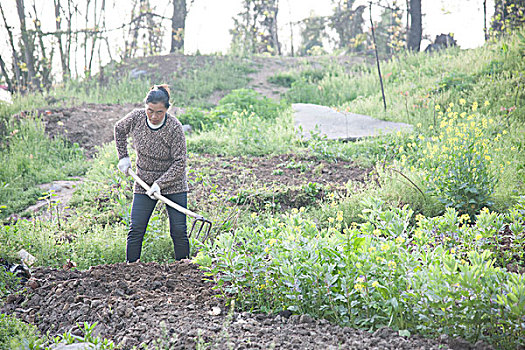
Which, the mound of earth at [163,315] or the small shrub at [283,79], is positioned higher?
the small shrub at [283,79]

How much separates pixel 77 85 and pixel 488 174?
1328 cm

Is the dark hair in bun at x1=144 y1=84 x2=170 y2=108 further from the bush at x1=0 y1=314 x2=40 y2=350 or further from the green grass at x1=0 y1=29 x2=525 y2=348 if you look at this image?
the bush at x1=0 y1=314 x2=40 y2=350

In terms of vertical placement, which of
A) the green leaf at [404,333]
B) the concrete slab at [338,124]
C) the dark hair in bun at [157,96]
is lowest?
the green leaf at [404,333]

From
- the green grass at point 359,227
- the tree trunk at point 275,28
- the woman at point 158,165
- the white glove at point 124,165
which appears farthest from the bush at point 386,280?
the tree trunk at point 275,28

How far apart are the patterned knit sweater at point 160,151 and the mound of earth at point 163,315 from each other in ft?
2.44

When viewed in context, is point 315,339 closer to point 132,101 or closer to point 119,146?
point 119,146

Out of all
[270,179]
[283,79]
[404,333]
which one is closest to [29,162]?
[270,179]

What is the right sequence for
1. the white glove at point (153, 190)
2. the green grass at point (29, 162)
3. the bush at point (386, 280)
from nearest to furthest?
the bush at point (386, 280) < the white glove at point (153, 190) < the green grass at point (29, 162)

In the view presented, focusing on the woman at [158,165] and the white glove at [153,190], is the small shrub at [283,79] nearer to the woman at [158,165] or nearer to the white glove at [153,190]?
the woman at [158,165]

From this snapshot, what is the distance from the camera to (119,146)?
432 centimetres

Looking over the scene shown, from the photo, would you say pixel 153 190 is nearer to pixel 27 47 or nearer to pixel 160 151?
pixel 160 151

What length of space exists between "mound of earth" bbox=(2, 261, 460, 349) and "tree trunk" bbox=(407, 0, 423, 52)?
14247 millimetres

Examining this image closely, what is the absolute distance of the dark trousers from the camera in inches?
160

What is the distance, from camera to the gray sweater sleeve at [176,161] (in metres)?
3.95
